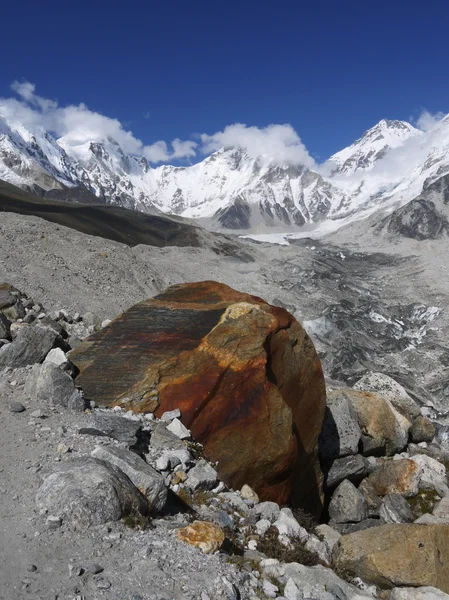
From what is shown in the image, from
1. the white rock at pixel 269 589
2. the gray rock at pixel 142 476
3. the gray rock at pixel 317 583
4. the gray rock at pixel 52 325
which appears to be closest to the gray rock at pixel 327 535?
the gray rock at pixel 317 583

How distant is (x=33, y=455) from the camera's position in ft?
19.4

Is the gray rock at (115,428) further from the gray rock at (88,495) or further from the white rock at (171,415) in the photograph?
the gray rock at (88,495)

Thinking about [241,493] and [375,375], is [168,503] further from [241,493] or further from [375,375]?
[375,375]

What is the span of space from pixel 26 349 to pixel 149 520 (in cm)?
451

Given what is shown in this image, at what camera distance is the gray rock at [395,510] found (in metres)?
10.2

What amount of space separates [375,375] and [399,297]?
35.9 m

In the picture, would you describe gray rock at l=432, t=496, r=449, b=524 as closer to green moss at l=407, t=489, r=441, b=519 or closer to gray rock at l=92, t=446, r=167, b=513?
green moss at l=407, t=489, r=441, b=519

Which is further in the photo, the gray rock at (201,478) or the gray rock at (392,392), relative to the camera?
the gray rock at (392,392)

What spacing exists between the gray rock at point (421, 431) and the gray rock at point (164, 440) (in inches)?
378

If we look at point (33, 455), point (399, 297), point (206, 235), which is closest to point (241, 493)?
point (33, 455)

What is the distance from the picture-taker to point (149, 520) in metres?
5.19

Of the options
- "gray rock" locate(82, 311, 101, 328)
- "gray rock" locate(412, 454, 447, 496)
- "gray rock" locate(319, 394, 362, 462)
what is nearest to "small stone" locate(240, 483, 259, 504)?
"gray rock" locate(319, 394, 362, 462)

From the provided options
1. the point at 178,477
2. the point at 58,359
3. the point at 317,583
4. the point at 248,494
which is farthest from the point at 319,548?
the point at 58,359

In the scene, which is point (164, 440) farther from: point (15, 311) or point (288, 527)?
point (15, 311)
